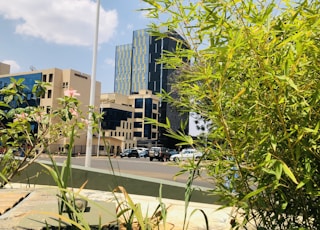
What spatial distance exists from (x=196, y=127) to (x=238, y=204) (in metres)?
0.94

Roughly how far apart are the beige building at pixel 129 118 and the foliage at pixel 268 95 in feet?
193

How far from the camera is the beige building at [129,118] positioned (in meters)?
61.6

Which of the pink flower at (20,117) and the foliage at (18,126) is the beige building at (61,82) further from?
the pink flower at (20,117)

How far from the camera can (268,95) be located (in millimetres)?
1488

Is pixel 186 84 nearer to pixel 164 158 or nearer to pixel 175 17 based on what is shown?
pixel 175 17

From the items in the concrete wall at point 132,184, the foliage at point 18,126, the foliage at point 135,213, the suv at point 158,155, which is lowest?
the suv at point 158,155

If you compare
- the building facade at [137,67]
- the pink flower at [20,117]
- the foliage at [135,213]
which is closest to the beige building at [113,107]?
the building facade at [137,67]

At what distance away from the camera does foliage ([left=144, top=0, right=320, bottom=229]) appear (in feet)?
4.43

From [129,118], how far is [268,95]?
212ft

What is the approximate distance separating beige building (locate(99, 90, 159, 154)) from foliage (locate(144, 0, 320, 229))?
5879 cm

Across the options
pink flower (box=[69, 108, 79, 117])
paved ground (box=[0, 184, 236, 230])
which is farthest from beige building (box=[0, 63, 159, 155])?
paved ground (box=[0, 184, 236, 230])

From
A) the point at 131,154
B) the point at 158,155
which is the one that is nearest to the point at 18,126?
the point at 158,155

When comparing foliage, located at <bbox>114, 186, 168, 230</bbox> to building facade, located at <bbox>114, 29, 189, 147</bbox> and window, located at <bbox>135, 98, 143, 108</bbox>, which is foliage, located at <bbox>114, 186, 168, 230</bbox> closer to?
window, located at <bbox>135, 98, 143, 108</bbox>

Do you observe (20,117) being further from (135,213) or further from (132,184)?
(135,213)
